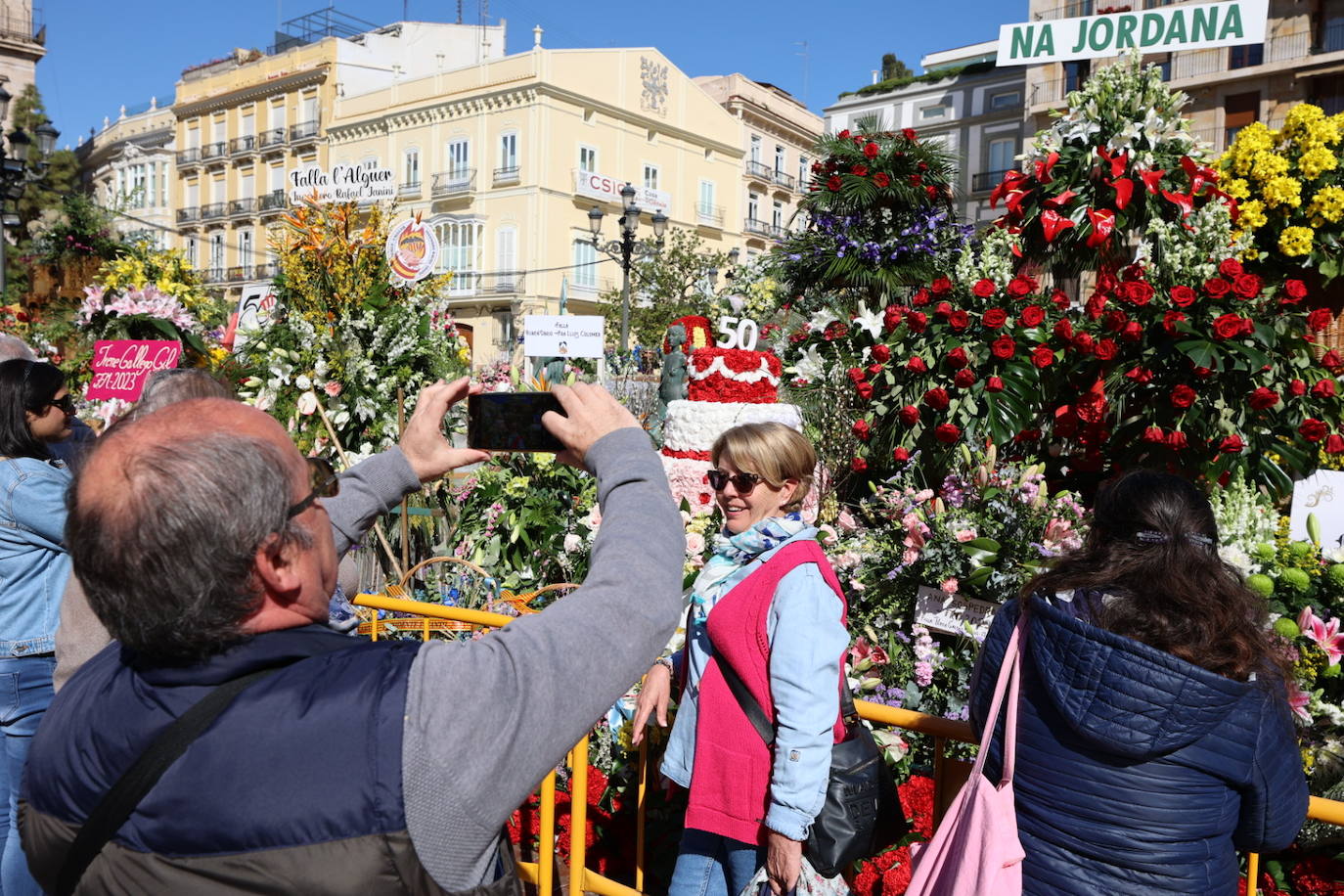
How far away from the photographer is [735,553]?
2.23m

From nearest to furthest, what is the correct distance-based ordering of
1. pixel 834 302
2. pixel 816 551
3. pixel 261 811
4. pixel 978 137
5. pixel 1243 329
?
pixel 261 811, pixel 816 551, pixel 1243 329, pixel 834 302, pixel 978 137

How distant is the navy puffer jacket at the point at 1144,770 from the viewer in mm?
1527

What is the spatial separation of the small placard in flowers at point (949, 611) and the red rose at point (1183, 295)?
31.1 inches

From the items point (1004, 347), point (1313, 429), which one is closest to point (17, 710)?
point (1004, 347)

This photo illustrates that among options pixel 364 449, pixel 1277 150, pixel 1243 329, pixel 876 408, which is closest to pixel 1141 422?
pixel 1243 329

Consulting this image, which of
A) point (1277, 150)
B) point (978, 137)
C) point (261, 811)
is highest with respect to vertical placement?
point (978, 137)

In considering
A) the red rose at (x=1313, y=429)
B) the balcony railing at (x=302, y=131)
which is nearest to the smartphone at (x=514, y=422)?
the red rose at (x=1313, y=429)

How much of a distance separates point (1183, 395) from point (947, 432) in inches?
30.7

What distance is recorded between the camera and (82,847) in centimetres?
95

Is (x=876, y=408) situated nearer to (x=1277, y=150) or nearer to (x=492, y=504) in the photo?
(x=1277, y=150)

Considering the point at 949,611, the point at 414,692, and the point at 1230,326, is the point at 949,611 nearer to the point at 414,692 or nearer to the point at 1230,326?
the point at 1230,326

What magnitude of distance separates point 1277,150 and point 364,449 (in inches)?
190

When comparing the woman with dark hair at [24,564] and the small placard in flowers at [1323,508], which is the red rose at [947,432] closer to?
the small placard in flowers at [1323,508]

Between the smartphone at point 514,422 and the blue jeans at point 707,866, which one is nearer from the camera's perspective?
the smartphone at point 514,422
